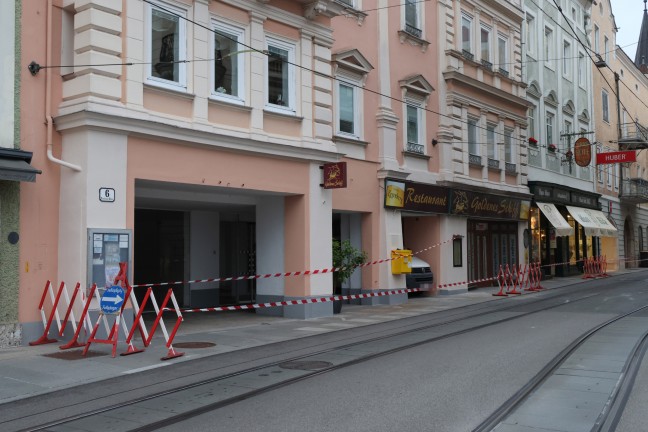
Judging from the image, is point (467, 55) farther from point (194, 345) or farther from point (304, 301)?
point (194, 345)

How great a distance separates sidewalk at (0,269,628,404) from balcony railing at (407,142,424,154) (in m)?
5.17

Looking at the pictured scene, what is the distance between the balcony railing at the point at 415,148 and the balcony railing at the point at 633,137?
24045 millimetres

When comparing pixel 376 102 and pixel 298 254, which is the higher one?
pixel 376 102

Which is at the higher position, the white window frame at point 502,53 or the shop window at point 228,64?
the white window frame at point 502,53

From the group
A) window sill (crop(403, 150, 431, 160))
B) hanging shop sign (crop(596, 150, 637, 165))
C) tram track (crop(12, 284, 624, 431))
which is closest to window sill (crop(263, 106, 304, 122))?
tram track (crop(12, 284, 624, 431))

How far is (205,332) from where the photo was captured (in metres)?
13.4

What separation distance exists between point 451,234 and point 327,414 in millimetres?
16848

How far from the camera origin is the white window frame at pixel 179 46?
12742 mm

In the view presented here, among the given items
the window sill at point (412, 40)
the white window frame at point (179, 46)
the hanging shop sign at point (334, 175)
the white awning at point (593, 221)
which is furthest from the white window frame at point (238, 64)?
the white awning at point (593, 221)

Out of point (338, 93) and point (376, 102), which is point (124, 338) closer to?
point (338, 93)

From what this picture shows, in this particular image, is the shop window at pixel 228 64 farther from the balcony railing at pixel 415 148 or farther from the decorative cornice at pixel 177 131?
the balcony railing at pixel 415 148

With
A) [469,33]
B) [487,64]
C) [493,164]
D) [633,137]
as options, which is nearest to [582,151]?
[493,164]

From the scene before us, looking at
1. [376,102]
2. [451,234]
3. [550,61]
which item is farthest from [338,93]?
[550,61]

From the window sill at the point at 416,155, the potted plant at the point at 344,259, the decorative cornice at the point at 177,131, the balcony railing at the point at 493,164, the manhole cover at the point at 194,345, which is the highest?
the balcony railing at the point at 493,164
